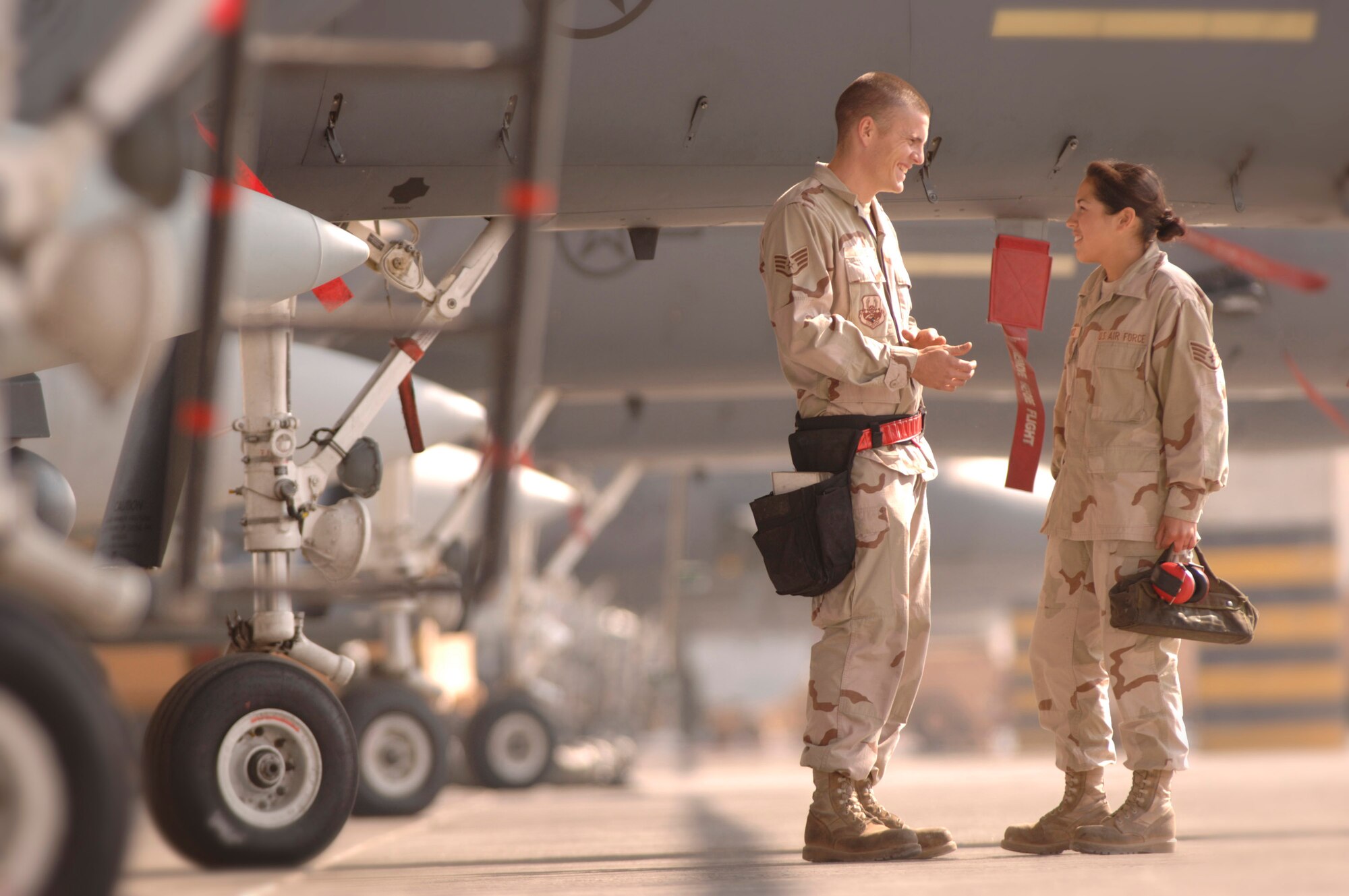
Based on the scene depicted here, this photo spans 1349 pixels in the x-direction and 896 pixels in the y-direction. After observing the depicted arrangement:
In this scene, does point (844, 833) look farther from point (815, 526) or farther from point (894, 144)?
point (894, 144)

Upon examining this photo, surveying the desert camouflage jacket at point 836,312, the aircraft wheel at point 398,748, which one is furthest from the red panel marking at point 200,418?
the aircraft wheel at point 398,748

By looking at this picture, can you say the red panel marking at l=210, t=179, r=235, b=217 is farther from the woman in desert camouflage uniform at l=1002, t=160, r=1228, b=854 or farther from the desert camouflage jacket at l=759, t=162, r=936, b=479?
the woman in desert camouflage uniform at l=1002, t=160, r=1228, b=854

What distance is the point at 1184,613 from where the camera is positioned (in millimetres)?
3430

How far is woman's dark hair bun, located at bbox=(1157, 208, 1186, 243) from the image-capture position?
3844mm

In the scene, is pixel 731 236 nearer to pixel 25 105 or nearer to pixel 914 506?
pixel 914 506

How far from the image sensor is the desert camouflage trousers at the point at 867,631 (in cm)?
335

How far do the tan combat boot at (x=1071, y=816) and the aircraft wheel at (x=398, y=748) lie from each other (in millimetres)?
4612

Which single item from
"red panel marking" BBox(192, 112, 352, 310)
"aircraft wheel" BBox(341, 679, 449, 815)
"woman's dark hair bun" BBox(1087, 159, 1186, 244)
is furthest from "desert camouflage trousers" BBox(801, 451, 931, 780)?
"aircraft wheel" BBox(341, 679, 449, 815)

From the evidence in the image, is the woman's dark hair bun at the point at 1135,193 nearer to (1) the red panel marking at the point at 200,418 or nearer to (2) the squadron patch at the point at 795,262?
(2) the squadron patch at the point at 795,262

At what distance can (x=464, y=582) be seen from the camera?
2.35 metres

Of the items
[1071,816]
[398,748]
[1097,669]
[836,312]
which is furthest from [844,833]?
[398,748]

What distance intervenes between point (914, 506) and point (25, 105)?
211 cm

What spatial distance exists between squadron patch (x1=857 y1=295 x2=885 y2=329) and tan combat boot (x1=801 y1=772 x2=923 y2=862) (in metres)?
1.07

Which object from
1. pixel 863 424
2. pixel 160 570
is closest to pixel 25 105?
pixel 863 424
